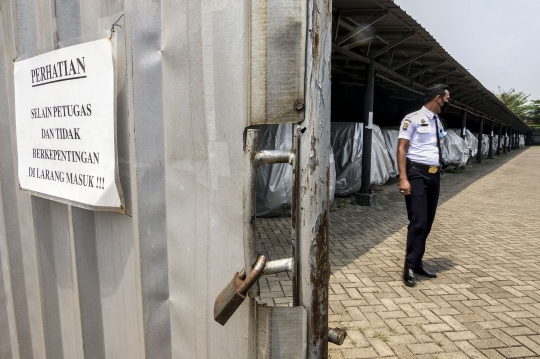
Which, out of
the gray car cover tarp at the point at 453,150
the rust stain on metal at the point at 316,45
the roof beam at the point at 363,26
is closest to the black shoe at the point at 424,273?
the roof beam at the point at 363,26

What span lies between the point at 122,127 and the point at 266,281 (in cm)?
331

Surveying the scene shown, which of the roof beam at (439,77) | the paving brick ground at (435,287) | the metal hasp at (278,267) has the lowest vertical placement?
the paving brick ground at (435,287)

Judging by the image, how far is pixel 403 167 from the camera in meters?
4.06

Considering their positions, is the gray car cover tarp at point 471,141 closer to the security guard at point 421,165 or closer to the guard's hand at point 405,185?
the security guard at point 421,165

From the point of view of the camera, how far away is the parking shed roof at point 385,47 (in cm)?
638

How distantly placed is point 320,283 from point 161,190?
0.58 m

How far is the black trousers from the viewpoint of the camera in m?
4.04

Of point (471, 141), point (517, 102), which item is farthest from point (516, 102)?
point (471, 141)

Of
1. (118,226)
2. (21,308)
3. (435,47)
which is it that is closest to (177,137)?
(118,226)

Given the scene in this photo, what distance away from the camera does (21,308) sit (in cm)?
212

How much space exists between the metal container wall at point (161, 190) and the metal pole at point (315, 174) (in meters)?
0.16

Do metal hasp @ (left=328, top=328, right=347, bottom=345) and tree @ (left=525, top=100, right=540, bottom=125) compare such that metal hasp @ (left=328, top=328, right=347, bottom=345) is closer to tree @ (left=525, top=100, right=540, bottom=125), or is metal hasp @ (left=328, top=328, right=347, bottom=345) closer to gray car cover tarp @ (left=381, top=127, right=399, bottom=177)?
gray car cover tarp @ (left=381, top=127, right=399, bottom=177)

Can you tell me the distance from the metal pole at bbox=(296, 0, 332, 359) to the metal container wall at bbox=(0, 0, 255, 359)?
0.16m

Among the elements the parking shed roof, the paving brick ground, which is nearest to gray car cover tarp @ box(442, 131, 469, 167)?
the parking shed roof
